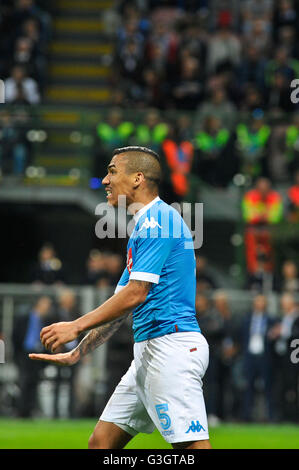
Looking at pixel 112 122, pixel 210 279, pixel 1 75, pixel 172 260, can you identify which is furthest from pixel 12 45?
pixel 172 260

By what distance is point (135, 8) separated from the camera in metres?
21.3

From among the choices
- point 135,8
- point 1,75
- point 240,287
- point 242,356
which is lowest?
point 242,356

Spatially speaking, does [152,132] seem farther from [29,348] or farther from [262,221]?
[29,348]

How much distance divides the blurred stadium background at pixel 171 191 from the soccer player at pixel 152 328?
5186 mm

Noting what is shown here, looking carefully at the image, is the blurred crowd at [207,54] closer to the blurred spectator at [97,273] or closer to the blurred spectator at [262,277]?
the blurred spectator at [262,277]

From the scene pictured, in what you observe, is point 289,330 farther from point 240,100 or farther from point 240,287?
point 240,100

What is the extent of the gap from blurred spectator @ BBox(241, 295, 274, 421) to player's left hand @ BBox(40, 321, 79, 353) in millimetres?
10215

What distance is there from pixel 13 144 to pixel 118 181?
11.3m

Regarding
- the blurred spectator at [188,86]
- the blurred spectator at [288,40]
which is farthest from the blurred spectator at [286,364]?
the blurred spectator at [288,40]

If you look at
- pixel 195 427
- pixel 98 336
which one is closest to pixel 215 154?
pixel 98 336

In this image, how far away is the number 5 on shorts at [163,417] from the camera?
229 inches

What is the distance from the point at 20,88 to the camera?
61.5 ft

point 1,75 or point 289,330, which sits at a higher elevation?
point 1,75

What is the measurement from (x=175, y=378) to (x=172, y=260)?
74cm
